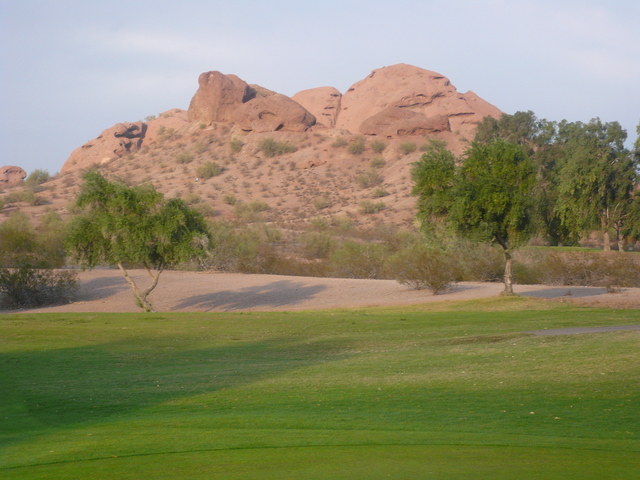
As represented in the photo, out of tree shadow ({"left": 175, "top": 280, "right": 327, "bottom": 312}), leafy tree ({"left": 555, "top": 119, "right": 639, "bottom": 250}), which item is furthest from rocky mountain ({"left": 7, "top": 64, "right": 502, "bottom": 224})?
tree shadow ({"left": 175, "top": 280, "right": 327, "bottom": 312})

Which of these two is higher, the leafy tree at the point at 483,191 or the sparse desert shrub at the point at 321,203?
the sparse desert shrub at the point at 321,203

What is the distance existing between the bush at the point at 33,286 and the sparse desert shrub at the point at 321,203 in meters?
43.7

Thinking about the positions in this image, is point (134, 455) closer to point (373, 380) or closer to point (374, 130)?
point (373, 380)

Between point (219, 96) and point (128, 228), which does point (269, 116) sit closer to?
point (219, 96)

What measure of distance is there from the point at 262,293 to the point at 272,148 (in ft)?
192

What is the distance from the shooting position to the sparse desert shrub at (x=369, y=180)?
268 feet

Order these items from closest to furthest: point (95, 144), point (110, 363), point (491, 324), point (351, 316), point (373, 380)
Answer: point (373, 380) → point (110, 363) → point (491, 324) → point (351, 316) → point (95, 144)

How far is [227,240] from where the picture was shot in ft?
145

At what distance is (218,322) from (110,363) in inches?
319

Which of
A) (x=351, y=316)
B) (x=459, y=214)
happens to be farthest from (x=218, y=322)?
(x=459, y=214)

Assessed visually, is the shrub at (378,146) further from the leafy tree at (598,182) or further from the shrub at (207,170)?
the leafy tree at (598,182)

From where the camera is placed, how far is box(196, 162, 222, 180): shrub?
281ft

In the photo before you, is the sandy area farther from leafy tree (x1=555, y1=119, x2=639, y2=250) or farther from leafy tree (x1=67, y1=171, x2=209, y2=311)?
leafy tree (x1=555, y1=119, x2=639, y2=250)

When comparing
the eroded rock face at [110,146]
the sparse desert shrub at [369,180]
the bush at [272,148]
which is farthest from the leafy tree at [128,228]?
the eroded rock face at [110,146]
